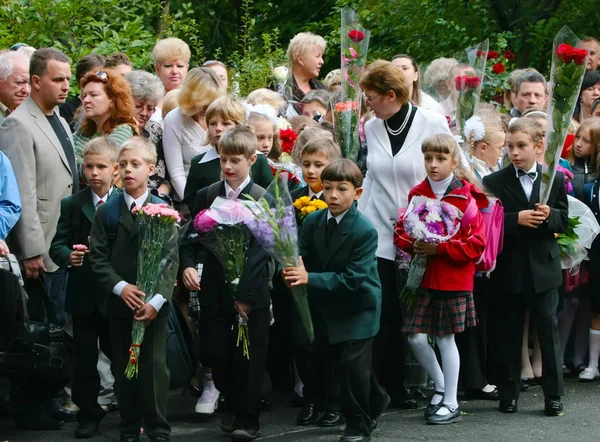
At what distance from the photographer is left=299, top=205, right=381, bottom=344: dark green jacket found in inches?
287

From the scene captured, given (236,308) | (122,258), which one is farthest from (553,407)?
(122,258)

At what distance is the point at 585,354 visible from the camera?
9750mm

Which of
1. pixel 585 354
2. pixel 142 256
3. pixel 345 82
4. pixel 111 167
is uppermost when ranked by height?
pixel 345 82

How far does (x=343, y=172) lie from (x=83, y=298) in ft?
6.18

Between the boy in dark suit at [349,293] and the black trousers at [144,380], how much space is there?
1015mm

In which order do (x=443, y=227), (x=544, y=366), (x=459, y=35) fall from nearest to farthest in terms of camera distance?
(x=443, y=227) → (x=544, y=366) → (x=459, y=35)

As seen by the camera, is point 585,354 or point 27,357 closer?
point 27,357

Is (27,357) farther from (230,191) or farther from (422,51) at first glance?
(422,51)

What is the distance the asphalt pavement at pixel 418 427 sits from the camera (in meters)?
7.68

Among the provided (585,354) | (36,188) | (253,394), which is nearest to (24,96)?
(36,188)

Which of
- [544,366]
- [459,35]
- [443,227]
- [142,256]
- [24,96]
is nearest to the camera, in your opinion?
[142,256]

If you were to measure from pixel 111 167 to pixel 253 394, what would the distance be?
177cm

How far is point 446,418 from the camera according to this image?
7980mm

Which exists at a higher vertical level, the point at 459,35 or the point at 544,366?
the point at 459,35
